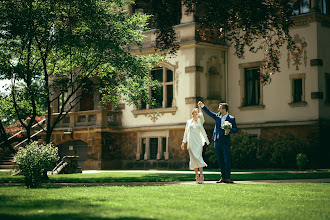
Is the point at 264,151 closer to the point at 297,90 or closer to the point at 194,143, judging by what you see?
the point at 297,90

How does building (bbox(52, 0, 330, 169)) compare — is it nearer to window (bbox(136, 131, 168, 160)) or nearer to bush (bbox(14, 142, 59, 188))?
window (bbox(136, 131, 168, 160))

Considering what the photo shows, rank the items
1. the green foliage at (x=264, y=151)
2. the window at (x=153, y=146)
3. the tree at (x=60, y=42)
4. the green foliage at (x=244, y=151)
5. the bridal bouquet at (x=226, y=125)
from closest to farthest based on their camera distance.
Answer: the bridal bouquet at (x=226, y=125) < the tree at (x=60, y=42) < the green foliage at (x=264, y=151) < the green foliage at (x=244, y=151) < the window at (x=153, y=146)

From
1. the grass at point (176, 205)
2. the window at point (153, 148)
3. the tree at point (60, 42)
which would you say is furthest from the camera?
the window at point (153, 148)

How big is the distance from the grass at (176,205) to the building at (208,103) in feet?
51.5

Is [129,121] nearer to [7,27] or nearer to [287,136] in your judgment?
[287,136]

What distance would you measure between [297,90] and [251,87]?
9.41 ft

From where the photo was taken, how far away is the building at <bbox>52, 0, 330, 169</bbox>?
1019 inches

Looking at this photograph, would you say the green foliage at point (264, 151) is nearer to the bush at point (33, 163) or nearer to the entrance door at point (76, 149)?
the entrance door at point (76, 149)

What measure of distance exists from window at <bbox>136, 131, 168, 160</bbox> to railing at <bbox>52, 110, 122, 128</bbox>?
75.4 inches

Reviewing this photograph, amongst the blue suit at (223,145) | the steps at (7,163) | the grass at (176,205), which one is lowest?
the steps at (7,163)

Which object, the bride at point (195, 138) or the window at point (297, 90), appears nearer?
the bride at point (195, 138)

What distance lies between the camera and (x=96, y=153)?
97.9 feet

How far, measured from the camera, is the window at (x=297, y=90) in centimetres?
2621

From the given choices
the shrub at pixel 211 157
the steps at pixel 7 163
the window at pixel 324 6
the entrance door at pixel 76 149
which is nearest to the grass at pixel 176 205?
the shrub at pixel 211 157
